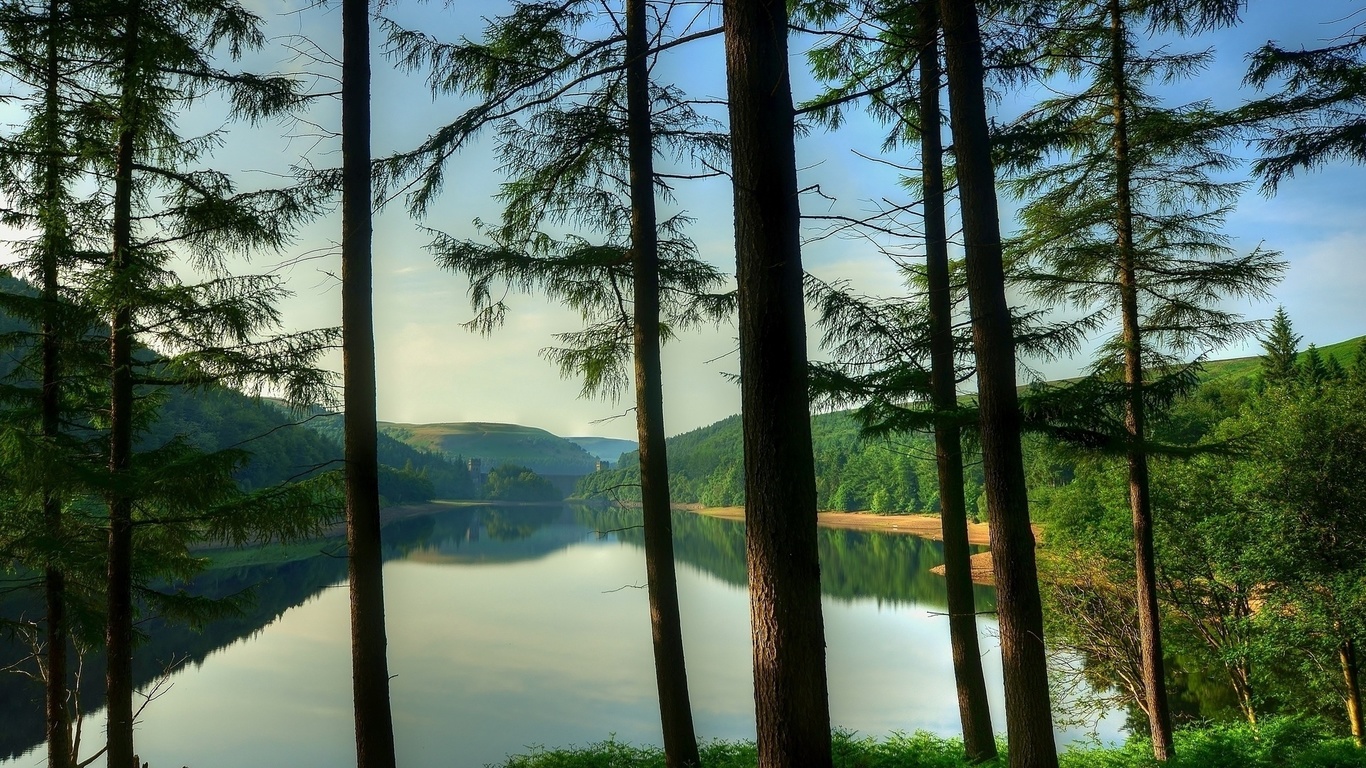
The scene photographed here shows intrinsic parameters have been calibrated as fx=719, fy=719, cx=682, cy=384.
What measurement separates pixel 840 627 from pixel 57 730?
65.0 ft

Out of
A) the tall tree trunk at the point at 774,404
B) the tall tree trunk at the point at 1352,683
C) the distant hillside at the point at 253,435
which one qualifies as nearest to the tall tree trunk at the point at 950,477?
the tall tree trunk at the point at 774,404

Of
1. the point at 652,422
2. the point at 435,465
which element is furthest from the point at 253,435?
the point at 435,465

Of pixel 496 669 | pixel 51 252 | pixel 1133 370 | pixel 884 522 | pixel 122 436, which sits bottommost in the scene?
pixel 884 522

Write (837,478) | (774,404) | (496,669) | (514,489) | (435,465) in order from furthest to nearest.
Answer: (435,465), (514,489), (837,478), (496,669), (774,404)

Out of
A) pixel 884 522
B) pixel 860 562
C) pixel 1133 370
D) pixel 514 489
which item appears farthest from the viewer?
pixel 514 489

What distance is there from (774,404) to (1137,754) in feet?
27.9

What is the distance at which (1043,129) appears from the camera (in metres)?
6.20

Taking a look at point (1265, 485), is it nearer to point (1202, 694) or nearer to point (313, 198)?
point (1202, 694)

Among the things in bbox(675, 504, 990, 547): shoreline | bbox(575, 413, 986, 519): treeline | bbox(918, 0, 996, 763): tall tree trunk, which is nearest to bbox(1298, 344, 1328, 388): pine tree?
bbox(675, 504, 990, 547): shoreline

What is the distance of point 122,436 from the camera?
5914mm

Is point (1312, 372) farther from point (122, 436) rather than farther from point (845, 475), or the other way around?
point (845, 475)

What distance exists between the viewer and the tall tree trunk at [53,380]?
580cm

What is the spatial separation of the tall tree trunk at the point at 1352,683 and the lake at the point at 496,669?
12.6 ft

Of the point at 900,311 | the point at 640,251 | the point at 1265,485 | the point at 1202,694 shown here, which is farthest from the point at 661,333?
the point at 1202,694
